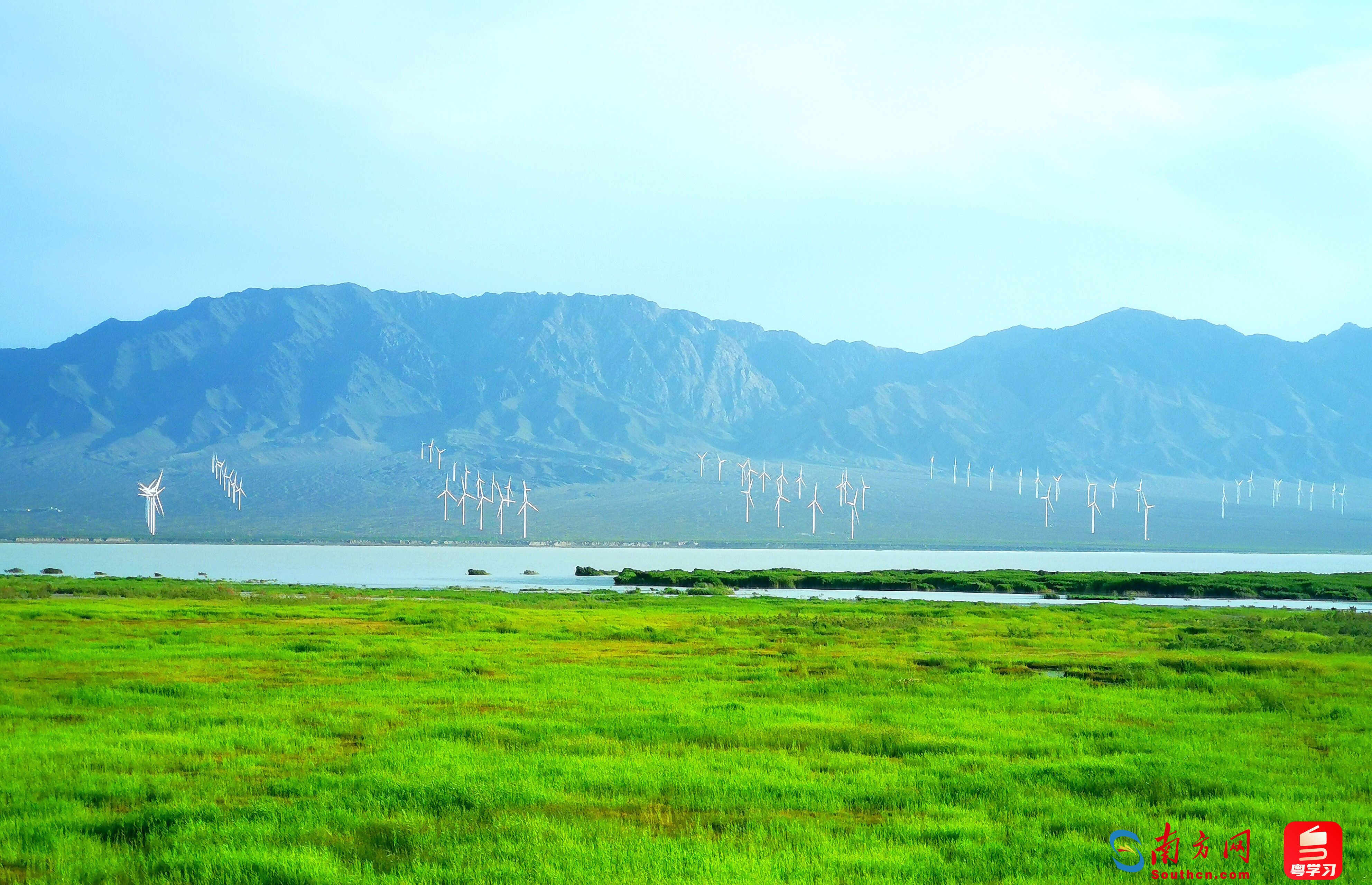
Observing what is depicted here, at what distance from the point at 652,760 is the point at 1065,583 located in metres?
93.1

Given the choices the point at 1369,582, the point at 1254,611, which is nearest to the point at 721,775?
the point at 1254,611

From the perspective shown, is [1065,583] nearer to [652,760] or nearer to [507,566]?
[507,566]

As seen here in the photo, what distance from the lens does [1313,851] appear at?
13555mm

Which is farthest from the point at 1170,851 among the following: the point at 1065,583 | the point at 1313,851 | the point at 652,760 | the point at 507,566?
the point at 507,566

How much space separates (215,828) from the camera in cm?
1439

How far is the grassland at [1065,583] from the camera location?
95.2 m

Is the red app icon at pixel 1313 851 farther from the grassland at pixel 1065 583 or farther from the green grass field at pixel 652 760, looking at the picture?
the grassland at pixel 1065 583

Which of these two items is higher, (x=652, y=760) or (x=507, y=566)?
(x=652, y=760)

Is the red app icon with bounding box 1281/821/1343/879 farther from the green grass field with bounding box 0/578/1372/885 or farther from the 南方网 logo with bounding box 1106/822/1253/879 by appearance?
the 南方网 logo with bounding box 1106/822/1253/879

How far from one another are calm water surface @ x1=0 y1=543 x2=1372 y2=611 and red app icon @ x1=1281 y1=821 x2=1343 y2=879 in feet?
221

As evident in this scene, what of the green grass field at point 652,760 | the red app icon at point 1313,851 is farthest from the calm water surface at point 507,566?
the red app icon at point 1313,851

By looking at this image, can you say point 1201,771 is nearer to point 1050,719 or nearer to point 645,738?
point 1050,719

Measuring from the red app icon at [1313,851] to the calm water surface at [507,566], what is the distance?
6728 centimetres

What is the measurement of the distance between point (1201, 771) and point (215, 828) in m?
14.1
